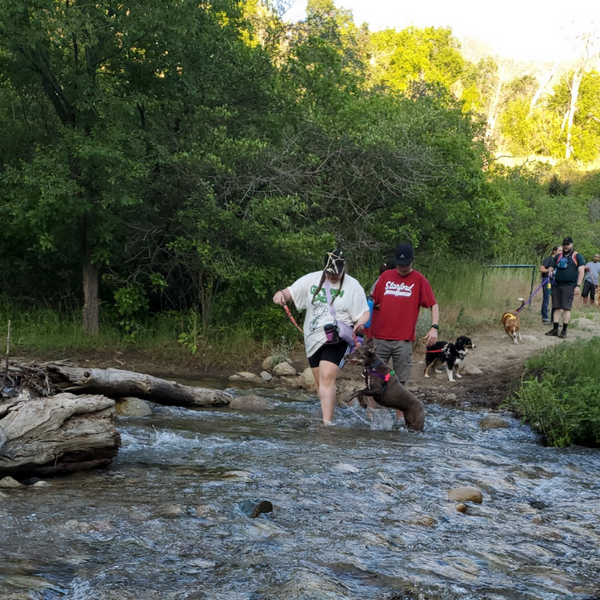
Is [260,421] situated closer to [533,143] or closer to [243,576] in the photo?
[243,576]

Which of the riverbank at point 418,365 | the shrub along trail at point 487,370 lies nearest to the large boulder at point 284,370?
the riverbank at point 418,365

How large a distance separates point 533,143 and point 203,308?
1833 inches

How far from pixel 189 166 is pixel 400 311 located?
5419mm

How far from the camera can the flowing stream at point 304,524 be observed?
14.1 ft

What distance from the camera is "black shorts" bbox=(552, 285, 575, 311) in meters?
14.9

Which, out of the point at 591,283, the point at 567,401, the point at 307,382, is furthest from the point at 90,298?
the point at 591,283

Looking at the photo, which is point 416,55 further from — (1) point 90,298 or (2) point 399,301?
(2) point 399,301

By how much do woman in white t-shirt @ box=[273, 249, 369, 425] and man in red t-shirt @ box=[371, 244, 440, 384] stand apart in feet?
2.75

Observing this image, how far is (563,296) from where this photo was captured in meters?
15.0

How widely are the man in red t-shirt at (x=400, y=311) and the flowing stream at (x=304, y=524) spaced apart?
1213 mm

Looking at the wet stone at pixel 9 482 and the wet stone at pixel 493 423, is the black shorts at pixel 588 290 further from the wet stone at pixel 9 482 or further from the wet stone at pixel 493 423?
the wet stone at pixel 9 482

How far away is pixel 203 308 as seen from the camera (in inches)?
546

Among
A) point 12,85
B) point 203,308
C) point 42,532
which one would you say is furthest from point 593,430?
point 12,85

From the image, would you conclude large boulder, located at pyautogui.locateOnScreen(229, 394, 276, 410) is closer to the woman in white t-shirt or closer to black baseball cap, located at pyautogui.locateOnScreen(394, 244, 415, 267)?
the woman in white t-shirt
